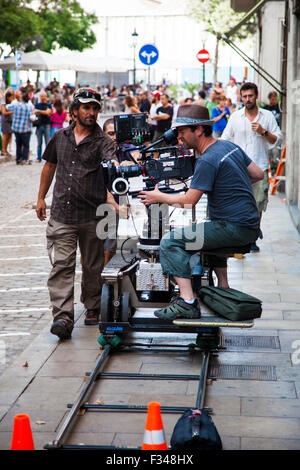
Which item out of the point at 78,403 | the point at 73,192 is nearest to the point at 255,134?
the point at 73,192

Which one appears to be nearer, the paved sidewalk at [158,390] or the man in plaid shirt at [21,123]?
the paved sidewalk at [158,390]

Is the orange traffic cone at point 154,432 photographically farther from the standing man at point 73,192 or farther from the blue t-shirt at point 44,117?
the blue t-shirt at point 44,117

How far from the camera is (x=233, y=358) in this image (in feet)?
20.5

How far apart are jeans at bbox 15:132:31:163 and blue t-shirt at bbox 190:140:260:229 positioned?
17235mm

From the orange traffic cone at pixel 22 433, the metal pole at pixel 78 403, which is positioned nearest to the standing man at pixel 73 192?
the metal pole at pixel 78 403

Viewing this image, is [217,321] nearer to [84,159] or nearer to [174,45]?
[84,159]

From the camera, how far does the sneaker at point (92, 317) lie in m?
7.30

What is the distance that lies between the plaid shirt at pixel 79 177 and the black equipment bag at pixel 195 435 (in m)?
3.01

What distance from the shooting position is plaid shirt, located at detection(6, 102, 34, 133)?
22562 mm

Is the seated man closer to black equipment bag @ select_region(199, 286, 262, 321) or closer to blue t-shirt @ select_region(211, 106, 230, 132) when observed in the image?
black equipment bag @ select_region(199, 286, 262, 321)

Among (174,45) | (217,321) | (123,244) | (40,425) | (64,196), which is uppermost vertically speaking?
(174,45)

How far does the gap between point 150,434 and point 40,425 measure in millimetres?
1062

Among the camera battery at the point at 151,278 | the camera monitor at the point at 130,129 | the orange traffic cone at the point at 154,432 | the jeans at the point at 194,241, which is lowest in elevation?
the orange traffic cone at the point at 154,432
